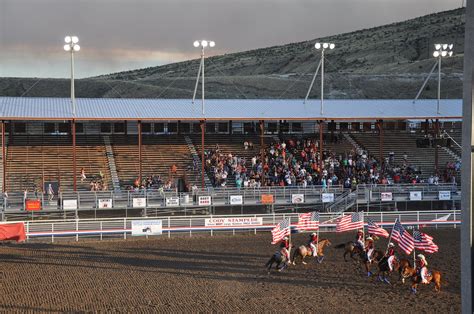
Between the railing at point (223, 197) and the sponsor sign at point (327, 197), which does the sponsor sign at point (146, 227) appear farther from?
the sponsor sign at point (327, 197)

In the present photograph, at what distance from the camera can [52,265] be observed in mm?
22234

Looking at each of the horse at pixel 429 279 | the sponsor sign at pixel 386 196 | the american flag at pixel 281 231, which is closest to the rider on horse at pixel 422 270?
the horse at pixel 429 279

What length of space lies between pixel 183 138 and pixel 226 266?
20.7 meters

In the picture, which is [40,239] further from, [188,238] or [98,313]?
[98,313]

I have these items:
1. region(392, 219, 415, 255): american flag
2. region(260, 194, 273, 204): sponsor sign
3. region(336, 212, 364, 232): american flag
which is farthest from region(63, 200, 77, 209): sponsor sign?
region(392, 219, 415, 255): american flag

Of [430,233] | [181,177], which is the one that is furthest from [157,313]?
[181,177]

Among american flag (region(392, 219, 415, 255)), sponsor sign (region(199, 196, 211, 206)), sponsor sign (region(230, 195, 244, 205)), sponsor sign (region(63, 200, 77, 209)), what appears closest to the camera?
american flag (region(392, 219, 415, 255))

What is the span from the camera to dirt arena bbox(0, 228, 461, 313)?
57.7 ft

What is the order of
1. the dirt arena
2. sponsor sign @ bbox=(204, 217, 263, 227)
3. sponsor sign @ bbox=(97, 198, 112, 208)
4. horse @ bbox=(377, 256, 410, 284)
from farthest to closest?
1. sponsor sign @ bbox=(97, 198, 112, 208)
2. sponsor sign @ bbox=(204, 217, 263, 227)
3. horse @ bbox=(377, 256, 410, 284)
4. the dirt arena

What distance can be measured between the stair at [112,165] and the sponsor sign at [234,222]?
864 cm

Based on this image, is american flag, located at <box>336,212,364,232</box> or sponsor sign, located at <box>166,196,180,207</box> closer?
american flag, located at <box>336,212,364,232</box>

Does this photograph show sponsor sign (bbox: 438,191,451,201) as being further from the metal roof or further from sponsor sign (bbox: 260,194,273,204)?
sponsor sign (bbox: 260,194,273,204)

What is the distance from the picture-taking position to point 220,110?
39.1 m

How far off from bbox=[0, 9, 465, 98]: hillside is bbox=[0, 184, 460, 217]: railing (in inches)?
2504
